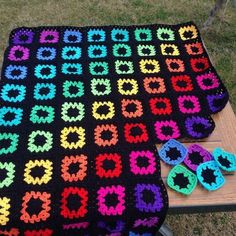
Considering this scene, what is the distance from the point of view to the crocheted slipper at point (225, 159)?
1.35 m

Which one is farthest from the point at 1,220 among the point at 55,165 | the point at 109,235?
the point at 109,235

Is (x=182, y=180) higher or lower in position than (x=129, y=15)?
higher

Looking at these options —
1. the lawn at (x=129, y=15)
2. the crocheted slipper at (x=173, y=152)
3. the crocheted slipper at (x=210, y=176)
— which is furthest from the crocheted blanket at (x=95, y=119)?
the lawn at (x=129, y=15)

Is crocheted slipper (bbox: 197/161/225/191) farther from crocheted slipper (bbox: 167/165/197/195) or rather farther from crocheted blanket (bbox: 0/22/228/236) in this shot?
crocheted blanket (bbox: 0/22/228/236)

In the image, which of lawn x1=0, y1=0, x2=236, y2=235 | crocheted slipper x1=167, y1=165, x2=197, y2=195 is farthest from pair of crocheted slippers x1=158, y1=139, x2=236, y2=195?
lawn x1=0, y1=0, x2=236, y2=235

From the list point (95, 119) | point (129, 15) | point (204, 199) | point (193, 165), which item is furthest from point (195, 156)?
point (129, 15)

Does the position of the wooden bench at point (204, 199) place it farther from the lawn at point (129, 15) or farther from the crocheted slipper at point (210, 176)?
the lawn at point (129, 15)

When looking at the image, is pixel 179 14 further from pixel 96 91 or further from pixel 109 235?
pixel 109 235

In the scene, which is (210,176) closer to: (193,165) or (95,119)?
(193,165)

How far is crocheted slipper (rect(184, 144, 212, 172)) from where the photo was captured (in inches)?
53.5

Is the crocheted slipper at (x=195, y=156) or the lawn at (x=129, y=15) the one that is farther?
the lawn at (x=129, y=15)

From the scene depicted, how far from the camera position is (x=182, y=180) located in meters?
1.31

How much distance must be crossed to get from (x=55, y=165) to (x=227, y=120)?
750mm

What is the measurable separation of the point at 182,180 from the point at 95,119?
1.44 ft
